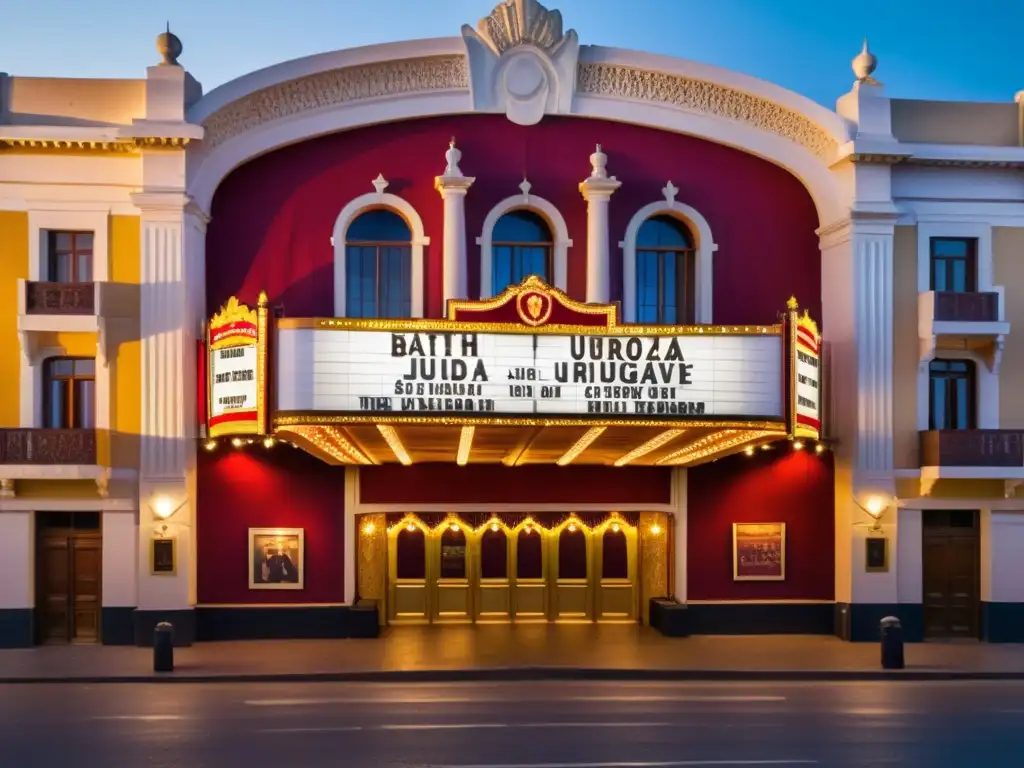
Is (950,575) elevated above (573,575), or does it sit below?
above

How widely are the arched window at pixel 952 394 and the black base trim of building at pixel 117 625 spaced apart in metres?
16.2

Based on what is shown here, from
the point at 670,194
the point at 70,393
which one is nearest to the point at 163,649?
the point at 70,393

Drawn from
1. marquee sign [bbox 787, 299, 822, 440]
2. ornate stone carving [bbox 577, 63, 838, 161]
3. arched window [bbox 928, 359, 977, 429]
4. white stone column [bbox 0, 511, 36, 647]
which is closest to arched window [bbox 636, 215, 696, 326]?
ornate stone carving [bbox 577, 63, 838, 161]

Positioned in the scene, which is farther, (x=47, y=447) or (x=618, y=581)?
(x=618, y=581)

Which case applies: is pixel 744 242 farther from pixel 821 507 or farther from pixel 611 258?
pixel 821 507

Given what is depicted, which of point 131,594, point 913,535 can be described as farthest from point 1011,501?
point 131,594

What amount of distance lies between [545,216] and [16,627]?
41.9ft

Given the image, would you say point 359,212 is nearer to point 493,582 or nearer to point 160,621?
point 493,582

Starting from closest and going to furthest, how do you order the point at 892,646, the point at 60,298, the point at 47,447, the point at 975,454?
the point at 892,646 → the point at 47,447 → the point at 60,298 → the point at 975,454

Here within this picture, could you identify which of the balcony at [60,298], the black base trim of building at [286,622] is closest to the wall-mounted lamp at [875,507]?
the black base trim of building at [286,622]

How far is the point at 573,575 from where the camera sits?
78.0 feet

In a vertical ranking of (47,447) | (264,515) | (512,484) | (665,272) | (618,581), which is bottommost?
(618,581)

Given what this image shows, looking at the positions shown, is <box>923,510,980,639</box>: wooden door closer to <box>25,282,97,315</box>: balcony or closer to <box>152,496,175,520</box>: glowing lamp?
<box>152,496,175,520</box>: glowing lamp

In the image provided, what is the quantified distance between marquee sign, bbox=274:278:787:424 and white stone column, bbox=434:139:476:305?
3.79 m
